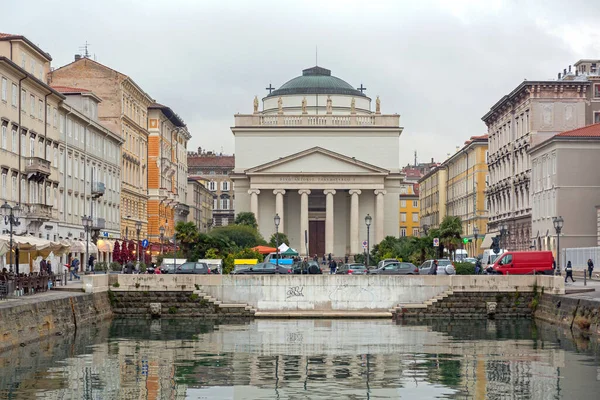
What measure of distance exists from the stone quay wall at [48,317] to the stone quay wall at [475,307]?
46.8 feet

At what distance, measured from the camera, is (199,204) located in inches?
5960


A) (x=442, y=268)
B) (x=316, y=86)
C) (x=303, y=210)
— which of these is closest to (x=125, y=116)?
(x=303, y=210)

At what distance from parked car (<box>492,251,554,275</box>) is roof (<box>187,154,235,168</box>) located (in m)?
126

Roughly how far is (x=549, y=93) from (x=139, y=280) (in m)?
47.1

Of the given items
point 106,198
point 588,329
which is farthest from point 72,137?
point 588,329

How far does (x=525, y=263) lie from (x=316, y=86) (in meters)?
71.4

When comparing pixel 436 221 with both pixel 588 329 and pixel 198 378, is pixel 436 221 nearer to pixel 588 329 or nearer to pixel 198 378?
pixel 588 329

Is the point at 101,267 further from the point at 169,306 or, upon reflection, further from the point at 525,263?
the point at 525,263

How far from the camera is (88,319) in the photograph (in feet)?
154

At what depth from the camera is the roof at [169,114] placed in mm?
110312

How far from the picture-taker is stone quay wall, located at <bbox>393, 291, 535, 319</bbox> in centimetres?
5281

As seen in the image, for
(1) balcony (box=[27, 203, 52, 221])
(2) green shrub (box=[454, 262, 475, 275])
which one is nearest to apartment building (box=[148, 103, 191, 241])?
(1) balcony (box=[27, 203, 52, 221])

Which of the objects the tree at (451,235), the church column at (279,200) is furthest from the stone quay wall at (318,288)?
the church column at (279,200)

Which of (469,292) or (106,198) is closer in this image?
(469,292)
